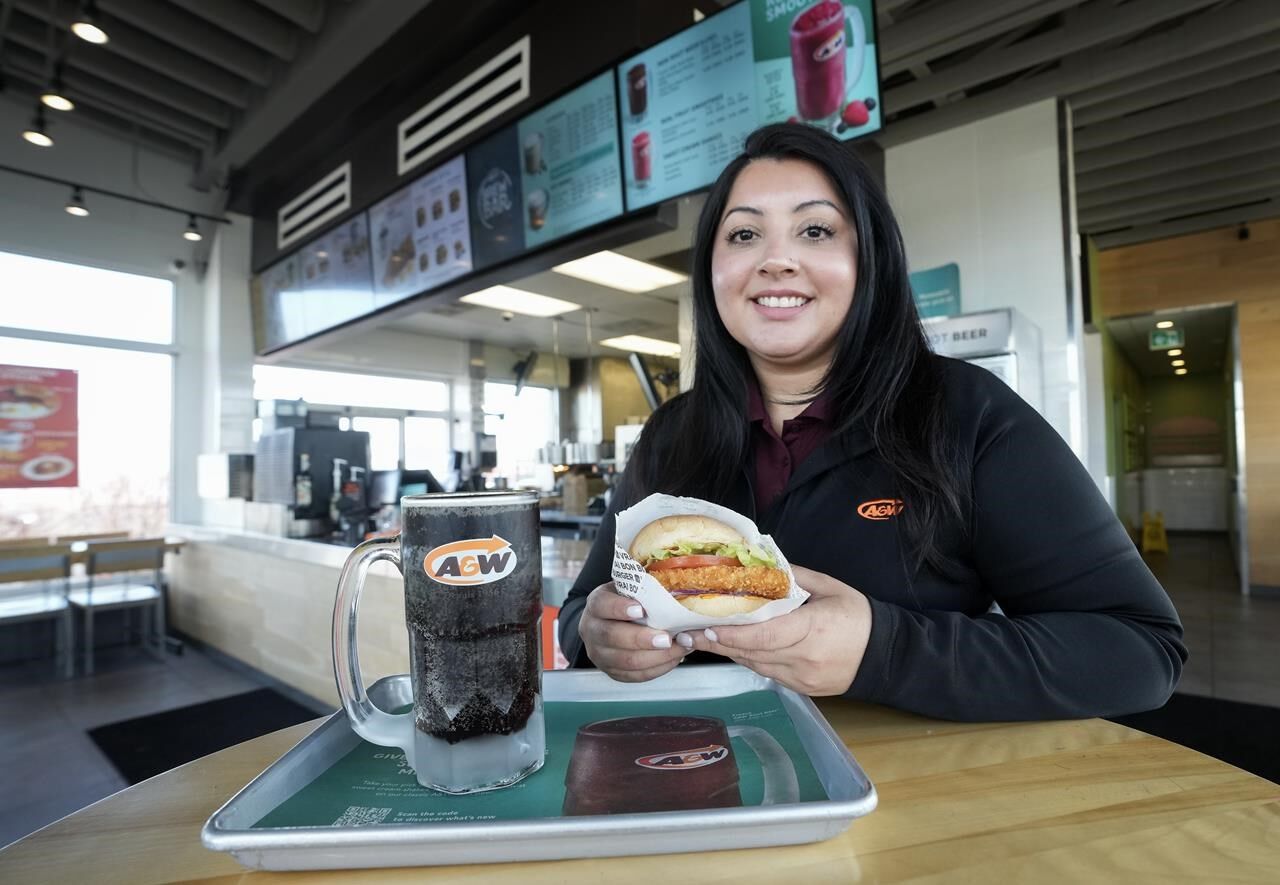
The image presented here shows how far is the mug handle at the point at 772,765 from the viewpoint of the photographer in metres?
0.52

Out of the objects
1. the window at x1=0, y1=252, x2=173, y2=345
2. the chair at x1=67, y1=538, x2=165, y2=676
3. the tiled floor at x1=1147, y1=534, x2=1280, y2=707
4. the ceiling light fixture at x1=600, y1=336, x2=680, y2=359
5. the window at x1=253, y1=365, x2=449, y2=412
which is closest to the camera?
the tiled floor at x1=1147, y1=534, x2=1280, y2=707

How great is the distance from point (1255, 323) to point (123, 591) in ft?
34.0

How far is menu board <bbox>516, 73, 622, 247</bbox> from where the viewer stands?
3.16 meters

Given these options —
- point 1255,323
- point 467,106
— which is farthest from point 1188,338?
point 467,106

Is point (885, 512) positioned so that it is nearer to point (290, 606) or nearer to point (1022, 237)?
point (1022, 237)

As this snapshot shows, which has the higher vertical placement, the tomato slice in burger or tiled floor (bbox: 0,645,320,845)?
the tomato slice in burger

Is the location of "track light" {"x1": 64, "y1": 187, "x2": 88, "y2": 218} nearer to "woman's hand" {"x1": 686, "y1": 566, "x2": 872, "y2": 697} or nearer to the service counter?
the service counter

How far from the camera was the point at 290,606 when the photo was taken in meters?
4.04

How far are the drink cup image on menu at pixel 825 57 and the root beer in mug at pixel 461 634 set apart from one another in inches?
96.2

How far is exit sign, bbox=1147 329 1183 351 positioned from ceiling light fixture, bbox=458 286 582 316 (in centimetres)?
760

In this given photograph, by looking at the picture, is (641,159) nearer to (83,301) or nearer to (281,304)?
(281,304)

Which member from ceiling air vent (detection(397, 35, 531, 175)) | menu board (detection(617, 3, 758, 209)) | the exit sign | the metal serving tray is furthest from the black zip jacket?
the exit sign

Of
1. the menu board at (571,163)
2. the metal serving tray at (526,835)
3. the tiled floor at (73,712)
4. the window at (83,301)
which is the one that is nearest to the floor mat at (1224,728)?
the metal serving tray at (526,835)

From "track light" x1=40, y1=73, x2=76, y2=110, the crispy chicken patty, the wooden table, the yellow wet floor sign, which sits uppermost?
"track light" x1=40, y1=73, x2=76, y2=110
